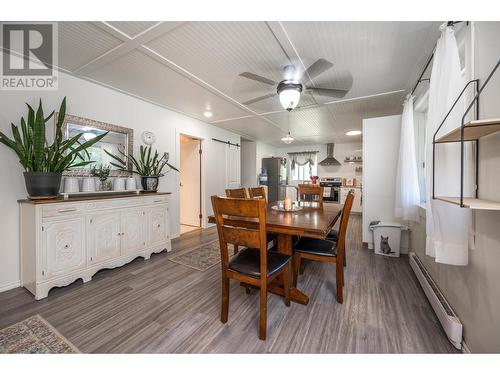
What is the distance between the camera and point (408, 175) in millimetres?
2420

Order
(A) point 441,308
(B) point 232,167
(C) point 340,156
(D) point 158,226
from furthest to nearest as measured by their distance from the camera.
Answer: (C) point 340,156
(B) point 232,167
(D) point 158,226
(A) point 441,308

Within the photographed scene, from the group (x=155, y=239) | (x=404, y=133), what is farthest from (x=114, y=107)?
(x=404, y=133)

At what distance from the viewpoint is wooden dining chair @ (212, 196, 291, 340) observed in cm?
131

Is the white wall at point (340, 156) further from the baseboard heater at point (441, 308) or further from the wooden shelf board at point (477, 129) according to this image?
the wooden shelf board at point (477, 129)

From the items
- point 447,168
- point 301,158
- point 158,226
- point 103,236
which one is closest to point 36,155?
point 103,236

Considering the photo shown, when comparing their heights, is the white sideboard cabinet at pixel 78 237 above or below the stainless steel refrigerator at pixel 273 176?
below

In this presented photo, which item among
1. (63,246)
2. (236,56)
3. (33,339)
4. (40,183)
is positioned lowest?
(33,339)

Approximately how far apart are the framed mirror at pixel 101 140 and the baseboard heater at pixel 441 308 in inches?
146

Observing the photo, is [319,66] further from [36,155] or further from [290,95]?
[36,155]

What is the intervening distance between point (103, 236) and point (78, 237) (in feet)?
0.78

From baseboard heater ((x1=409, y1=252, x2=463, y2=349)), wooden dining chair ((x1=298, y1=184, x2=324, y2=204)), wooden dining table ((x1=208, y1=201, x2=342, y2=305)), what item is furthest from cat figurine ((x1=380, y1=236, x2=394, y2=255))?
wooden dining table ((x1=208, y1=201, x2=342, y2=305))

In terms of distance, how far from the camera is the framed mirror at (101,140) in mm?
2412

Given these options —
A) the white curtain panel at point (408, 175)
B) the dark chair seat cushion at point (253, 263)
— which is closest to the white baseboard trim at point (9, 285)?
the dark chair seat cushion at point (253, 263)

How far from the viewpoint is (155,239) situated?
289 cm
